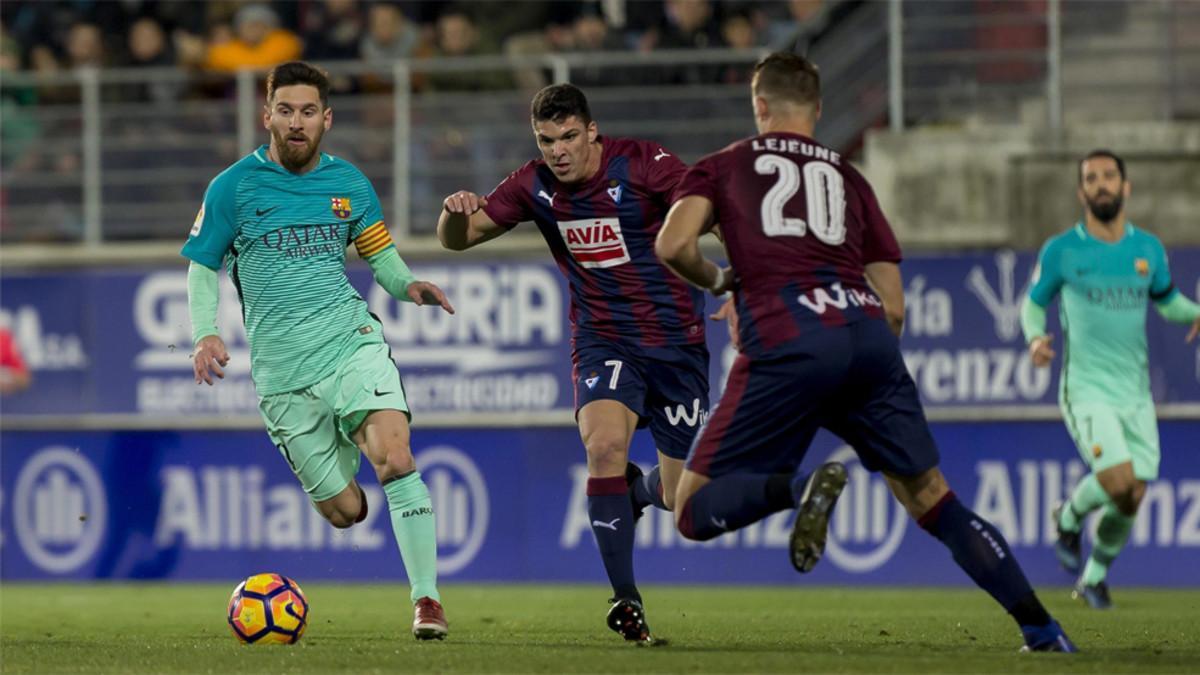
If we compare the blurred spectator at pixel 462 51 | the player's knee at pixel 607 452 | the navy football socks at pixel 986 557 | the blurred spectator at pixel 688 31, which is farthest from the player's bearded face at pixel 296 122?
the blurred spectator at pixel 462 51

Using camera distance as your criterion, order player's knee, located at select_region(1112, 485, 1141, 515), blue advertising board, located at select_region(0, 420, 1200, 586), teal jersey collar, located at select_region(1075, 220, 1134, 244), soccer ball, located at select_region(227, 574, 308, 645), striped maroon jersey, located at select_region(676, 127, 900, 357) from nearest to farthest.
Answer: striped maroon jersey, located at select_region(676, 127, 900, 357)
soccer ball, located at select_region(227, 574, 308, 645)
player's knee, located at select_region(1112, 485, 1141, 515)
teal jersey collar, located at select_region(1075, 220, 1134, 244)
blue advertising board, located at select_region(0, 420, 1200, 586)

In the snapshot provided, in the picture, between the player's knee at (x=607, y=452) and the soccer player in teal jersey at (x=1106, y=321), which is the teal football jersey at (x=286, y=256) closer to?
the player's knee at (x=607, y=452)

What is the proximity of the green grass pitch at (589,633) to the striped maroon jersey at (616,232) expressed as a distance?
1.36m

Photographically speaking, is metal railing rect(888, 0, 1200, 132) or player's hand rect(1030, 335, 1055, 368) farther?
metal railing rect(888, 0, 1200, 132)

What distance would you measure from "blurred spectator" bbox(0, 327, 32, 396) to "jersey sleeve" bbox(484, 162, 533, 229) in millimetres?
7384

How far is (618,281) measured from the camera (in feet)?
28.8

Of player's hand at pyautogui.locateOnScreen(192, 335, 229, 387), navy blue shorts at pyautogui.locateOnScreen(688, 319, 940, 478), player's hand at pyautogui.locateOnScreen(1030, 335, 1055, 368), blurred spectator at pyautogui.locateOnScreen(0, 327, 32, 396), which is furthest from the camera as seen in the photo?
blurred spectator at pyautogui.locateOnScreen(0, 327, 32, 396)

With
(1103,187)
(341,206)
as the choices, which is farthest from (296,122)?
(1103,187)

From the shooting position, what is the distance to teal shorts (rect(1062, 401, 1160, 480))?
11.3m

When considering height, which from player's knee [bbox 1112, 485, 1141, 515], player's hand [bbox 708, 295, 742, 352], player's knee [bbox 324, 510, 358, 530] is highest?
player's hand [bbox 708, 295, 742, 352]

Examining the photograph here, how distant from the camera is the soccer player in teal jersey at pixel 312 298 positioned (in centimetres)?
844

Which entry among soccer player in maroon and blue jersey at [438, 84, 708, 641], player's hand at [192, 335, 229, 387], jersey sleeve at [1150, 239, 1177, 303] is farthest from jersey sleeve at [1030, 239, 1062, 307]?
player's hand at [192, 335, 229, 387]

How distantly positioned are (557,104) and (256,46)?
332 inches

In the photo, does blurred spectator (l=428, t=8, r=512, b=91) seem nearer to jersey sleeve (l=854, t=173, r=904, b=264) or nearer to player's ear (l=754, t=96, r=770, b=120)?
player's ear (l=754, t=96, r=770, b=120)
